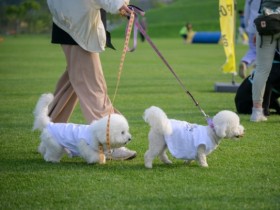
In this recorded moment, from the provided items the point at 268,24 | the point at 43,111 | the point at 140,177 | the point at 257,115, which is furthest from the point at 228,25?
the point at 140,177

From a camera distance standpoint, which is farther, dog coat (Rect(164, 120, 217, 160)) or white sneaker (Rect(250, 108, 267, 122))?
white sneaker (Rect(250, 108, 267, 122))

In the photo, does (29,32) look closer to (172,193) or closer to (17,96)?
(17,96)

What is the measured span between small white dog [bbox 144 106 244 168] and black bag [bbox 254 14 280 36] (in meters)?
2.70

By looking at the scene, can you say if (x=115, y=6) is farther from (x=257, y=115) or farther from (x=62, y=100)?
(x=257, y=115)

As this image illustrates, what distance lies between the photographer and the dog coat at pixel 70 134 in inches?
217

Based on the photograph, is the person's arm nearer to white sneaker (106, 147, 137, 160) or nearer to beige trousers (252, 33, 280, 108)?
white sneaker (106, 147, 137, 160)

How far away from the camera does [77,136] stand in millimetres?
5531

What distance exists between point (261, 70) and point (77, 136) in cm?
336

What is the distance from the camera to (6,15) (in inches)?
3147

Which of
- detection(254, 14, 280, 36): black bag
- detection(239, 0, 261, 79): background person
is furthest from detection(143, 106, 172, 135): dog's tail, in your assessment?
detection(239, 0, 261, 79): background person

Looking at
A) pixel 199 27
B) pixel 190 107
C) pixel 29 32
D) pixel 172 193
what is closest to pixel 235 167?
pixel 172 193

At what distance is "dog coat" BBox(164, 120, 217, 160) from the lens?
5324 millimetres

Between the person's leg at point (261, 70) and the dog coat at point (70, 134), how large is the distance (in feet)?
10.6

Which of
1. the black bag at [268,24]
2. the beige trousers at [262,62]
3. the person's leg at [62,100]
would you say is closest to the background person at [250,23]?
the beige trousers at [262,62]
